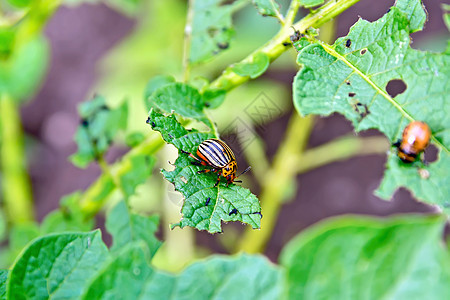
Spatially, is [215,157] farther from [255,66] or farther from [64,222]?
[64,222]

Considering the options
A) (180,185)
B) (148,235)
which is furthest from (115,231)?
(180,185)

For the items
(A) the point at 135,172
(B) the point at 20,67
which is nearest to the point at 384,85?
(A) the point at 135,172

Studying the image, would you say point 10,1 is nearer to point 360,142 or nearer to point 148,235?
point 148,235

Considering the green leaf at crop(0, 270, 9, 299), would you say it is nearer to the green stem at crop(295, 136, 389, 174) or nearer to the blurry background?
the blurry background

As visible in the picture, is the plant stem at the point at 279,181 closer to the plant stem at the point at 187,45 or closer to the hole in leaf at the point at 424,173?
the plant stem at the point at 187,45

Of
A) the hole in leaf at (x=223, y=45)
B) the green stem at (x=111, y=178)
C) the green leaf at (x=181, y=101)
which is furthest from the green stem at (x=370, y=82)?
the green stem at (x=111, y=178)

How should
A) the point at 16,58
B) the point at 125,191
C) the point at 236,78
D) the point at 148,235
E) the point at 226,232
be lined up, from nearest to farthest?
1. the point at 236,78
2. the point at 148,235
3. the point at 125,191
4. the point at 16,58
5. the point at 226,232
